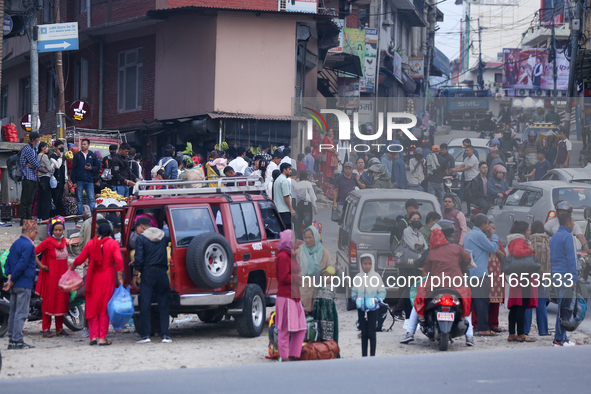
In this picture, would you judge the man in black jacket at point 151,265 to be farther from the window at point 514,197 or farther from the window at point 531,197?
the window at point 531,197

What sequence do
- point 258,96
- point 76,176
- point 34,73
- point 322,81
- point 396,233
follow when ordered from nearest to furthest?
1. point 396,233
2. point 76,176
3. point 34,73
4. point 258,96
5. point 322,81

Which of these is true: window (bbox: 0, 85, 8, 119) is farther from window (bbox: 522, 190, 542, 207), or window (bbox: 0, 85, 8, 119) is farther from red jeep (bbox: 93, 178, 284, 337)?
window (bbox: 522, 190, 542, 207)

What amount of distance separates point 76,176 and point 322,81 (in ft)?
50.9

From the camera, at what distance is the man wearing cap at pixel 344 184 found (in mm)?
8930

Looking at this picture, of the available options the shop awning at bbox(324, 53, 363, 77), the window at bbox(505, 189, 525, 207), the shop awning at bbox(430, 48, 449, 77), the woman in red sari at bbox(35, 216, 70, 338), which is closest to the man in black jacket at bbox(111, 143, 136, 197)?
the woman in red sari at bbox(35, 216, 70, 338)

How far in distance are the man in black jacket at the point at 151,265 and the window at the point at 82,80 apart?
19907 mm

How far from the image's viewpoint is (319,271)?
8.20 meters

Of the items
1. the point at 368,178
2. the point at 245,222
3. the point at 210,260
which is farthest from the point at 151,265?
the point at 368,178

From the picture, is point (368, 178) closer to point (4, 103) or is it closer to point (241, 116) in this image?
point (241, 116)

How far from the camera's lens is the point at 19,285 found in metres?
8.78

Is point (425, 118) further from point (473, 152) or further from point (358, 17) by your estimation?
point (358, 17)

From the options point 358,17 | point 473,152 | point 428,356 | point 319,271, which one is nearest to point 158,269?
point 319,271

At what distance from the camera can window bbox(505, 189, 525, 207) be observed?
9226 mm

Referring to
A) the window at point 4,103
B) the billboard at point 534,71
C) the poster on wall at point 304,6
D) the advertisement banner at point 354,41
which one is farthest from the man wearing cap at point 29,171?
the billboard at point 534,71
